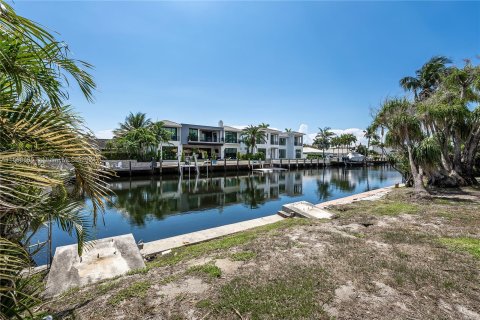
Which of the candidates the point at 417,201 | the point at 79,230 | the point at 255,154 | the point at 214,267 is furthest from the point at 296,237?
the point at 255,154

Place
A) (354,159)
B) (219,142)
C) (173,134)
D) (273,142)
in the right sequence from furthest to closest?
(354,159) → (273,142) → (219,142) → (173,134)

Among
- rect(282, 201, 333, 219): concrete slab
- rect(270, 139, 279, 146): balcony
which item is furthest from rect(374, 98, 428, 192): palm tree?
rect(270, 139, 279, 146): balcony

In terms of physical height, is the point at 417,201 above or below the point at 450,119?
below

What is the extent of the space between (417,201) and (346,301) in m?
10.1

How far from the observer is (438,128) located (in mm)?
14648

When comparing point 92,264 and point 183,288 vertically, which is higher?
point 183,288

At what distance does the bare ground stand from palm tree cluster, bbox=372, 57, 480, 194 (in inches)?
312

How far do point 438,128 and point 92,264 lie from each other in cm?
1873

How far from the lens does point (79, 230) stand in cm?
333

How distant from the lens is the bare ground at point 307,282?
3.20 m

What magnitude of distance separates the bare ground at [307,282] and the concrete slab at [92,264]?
1.86ft

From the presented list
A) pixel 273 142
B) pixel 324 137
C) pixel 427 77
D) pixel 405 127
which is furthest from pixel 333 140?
pixel 405 127

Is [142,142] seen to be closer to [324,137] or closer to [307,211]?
[307,211]

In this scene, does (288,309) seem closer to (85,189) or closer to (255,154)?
(85,189)
